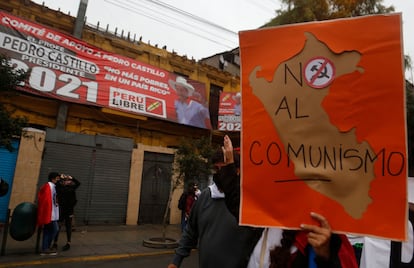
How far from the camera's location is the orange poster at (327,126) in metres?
1.41

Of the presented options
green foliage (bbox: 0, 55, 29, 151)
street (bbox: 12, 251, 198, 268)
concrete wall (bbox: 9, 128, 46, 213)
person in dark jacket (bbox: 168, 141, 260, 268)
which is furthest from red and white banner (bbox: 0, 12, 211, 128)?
person in dark jacket (bbox: 168, 141, 260, 268)

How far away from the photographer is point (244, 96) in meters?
1.81

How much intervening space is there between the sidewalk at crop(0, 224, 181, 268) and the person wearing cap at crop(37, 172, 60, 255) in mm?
309

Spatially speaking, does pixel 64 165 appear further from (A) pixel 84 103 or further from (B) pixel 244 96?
(B) pixel 244 96

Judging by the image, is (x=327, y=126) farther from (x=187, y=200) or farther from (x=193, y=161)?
(x=187, y=200)

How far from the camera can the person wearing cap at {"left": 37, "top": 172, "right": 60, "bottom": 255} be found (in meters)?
7.63

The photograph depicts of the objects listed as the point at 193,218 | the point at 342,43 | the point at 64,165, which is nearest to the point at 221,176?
the point at 193,218

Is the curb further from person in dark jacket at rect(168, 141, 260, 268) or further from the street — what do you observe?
person in dark jacket at rect(168, 141, 260, 268)

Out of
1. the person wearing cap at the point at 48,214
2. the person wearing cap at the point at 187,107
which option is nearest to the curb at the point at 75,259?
the person wearing cap at the point at 48,214

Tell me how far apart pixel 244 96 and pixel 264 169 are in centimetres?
41

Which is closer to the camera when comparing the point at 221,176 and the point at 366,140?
the point at 366,140

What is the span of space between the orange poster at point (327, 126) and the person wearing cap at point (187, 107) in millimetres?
13983

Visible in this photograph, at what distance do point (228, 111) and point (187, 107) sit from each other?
2.39 metres

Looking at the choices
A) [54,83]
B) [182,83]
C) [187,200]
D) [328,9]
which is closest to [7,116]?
[54,83]
